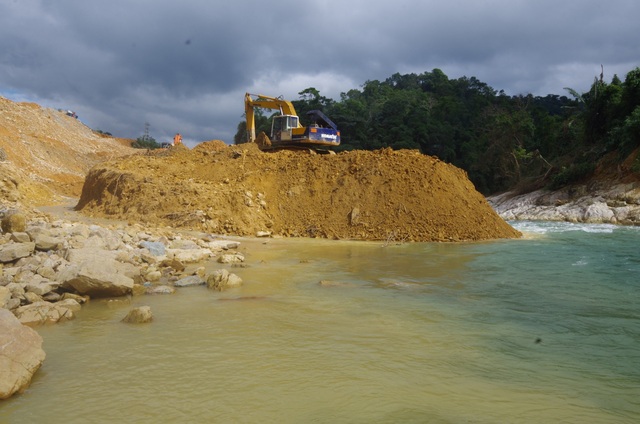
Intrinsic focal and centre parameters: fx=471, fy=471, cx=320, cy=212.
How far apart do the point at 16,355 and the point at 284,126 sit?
18.0m

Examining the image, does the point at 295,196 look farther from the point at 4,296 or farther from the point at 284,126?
the point at 4,296

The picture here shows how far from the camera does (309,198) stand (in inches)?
626

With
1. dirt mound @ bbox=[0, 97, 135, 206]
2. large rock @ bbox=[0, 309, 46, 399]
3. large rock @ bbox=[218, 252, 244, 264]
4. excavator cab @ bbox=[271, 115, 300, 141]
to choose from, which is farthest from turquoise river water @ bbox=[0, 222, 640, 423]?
excavator cab @ bbox=[271, 115, 300, 141]

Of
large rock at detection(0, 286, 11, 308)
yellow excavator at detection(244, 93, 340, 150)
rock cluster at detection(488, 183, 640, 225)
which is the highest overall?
yellow excavator at detection(244, 93, 340, 150)

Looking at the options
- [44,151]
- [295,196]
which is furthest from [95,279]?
[44,151]

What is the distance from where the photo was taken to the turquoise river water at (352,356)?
3248 mm

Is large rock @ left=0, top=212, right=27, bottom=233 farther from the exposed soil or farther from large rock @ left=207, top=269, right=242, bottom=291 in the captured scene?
the exposed soil

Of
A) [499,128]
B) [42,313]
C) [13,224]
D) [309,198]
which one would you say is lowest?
[42,313]

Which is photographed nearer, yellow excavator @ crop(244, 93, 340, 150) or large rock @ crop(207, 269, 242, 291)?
large rock @ crop(207, 269, 242, 291)

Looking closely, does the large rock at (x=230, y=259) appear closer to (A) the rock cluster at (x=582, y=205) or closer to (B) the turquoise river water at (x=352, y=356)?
(B) the turquoise river water at (x=352, y=356)

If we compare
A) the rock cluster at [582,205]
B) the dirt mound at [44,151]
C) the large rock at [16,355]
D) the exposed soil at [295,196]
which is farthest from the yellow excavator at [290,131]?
the large rock at [16,355]

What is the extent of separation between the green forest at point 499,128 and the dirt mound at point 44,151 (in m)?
19.5

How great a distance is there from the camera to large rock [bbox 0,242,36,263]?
21.6 feet

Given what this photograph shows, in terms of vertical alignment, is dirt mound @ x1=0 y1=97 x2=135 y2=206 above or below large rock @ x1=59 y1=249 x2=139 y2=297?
above
